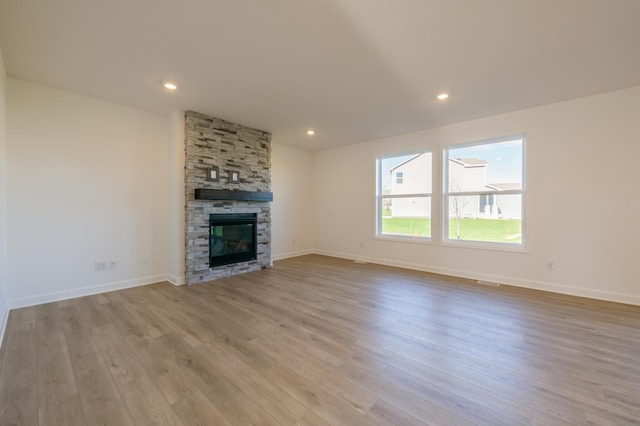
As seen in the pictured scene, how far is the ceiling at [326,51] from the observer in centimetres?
201

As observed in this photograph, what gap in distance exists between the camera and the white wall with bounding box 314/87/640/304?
3.31m

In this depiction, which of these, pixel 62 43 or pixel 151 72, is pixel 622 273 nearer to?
pixel 151 72

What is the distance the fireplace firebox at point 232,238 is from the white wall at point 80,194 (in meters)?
0.76

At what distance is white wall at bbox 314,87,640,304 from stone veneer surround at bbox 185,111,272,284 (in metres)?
3.30

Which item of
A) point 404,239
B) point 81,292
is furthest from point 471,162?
point 81,292

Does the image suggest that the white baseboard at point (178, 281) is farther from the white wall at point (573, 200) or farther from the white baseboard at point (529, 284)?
the white wall at point (573, 200)

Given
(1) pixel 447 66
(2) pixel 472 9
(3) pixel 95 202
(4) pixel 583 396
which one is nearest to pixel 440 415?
(4) pixel 583 396

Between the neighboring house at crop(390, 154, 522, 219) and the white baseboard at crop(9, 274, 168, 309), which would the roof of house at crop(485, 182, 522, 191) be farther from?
the white baseboard at crop(9, 274, 168, 309)

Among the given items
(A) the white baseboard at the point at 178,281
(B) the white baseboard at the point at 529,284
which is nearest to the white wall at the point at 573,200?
(B) the white baseboard at the point at 529,284

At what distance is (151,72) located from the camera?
2947 millimetres

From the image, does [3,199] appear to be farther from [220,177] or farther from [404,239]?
[404,239]

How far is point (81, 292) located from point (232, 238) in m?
2.13

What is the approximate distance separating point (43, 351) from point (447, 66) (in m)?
4.59

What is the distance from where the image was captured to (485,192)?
14.6ft
